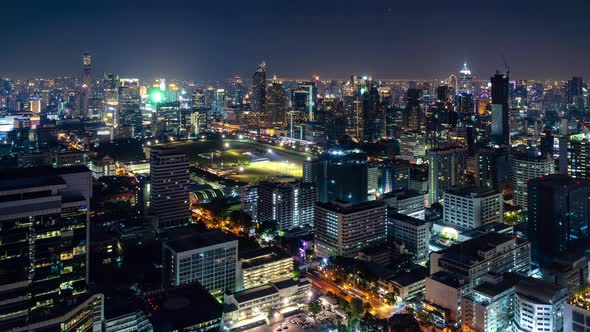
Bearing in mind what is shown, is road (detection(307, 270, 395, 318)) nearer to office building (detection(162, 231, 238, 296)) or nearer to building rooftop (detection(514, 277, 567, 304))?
office building (detection(162, 231, 238, 296))

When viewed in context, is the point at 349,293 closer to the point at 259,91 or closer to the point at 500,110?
the point at 500,110

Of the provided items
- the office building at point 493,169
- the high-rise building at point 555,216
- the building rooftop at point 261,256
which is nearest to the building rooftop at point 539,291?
the high-rise building at point 555,216

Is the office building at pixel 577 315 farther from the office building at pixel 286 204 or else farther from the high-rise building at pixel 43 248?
the office building at pixel 286 204

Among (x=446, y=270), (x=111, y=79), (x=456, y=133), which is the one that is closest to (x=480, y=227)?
(x=446, y=270)

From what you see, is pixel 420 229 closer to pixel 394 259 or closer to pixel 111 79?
pixel 394 259

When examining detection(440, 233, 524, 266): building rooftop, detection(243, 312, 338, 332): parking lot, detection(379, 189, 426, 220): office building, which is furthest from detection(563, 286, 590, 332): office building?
detection(379, 189, 426, 220): office building

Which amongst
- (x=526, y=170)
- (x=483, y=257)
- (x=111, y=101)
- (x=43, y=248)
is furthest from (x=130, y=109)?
(x=483, y=257)
